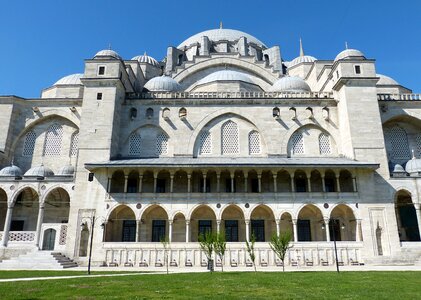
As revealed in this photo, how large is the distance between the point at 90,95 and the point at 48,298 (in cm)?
2133

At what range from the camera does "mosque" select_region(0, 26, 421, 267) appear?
925 inches

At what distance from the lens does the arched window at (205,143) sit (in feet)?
92.2

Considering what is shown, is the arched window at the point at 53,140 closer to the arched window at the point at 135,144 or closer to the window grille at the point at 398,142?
the arched window at the point at 135,144

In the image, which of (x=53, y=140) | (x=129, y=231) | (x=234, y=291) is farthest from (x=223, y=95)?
(x=234, y=291)

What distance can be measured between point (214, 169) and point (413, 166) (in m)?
16.3

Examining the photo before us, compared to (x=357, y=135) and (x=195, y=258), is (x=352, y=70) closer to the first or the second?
(x=357, y=135)

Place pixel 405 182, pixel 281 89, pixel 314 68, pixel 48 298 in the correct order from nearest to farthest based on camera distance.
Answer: pixel 48 298 → pixel 405 182 → pixel 281 89 → pixel 314 68

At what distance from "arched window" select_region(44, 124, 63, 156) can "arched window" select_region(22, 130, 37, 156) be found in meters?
1.12

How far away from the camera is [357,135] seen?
85.6 ft

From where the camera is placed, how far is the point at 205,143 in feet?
92.7

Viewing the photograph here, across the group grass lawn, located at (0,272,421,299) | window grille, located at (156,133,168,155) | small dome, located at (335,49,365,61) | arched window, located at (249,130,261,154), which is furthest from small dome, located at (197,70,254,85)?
grass lawn, located at (0,272,421,299)

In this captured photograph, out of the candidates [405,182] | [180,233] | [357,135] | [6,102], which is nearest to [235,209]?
[180,233]

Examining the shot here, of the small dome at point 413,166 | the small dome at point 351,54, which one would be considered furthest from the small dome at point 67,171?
the small dome at point 413,166

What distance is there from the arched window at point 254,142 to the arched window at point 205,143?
346cm
